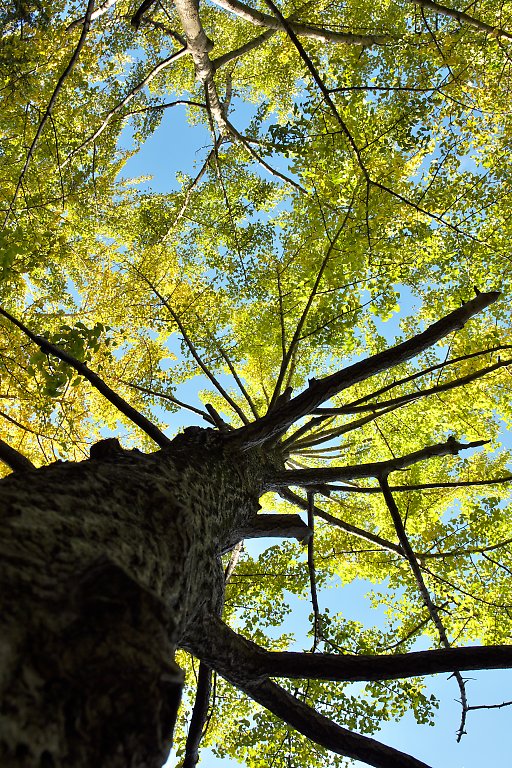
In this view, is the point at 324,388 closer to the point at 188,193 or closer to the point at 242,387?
the point at 242,387

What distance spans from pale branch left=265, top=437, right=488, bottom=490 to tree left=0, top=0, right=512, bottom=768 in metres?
0.03

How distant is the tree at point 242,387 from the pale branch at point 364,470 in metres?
0.03

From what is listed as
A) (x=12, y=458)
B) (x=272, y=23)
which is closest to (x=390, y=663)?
(x=12, y=458)

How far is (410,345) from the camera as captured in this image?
321 centimetres

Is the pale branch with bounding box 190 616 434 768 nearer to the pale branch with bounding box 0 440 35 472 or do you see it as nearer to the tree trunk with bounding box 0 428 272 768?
the tree trunk with bounding box 0 428 272 768

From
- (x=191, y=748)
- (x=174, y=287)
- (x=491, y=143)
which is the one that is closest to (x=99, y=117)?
(x=174, y=287)

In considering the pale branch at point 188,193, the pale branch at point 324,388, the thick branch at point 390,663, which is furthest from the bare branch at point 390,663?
the pale branch at point 188,193

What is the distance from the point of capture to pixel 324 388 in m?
2.85

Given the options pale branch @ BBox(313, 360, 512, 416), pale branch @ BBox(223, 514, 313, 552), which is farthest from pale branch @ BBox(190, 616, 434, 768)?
pale branch @ BBox(313, 360, 512, 416)

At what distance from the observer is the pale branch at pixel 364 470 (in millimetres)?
3430

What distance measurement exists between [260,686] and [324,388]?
159cm

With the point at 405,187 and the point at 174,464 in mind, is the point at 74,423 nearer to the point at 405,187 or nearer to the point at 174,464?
the point at 174,464

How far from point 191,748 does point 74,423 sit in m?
3.88

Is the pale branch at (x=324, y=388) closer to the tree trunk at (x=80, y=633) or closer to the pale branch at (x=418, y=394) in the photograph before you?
the pale branch at (x=418, y=394)
